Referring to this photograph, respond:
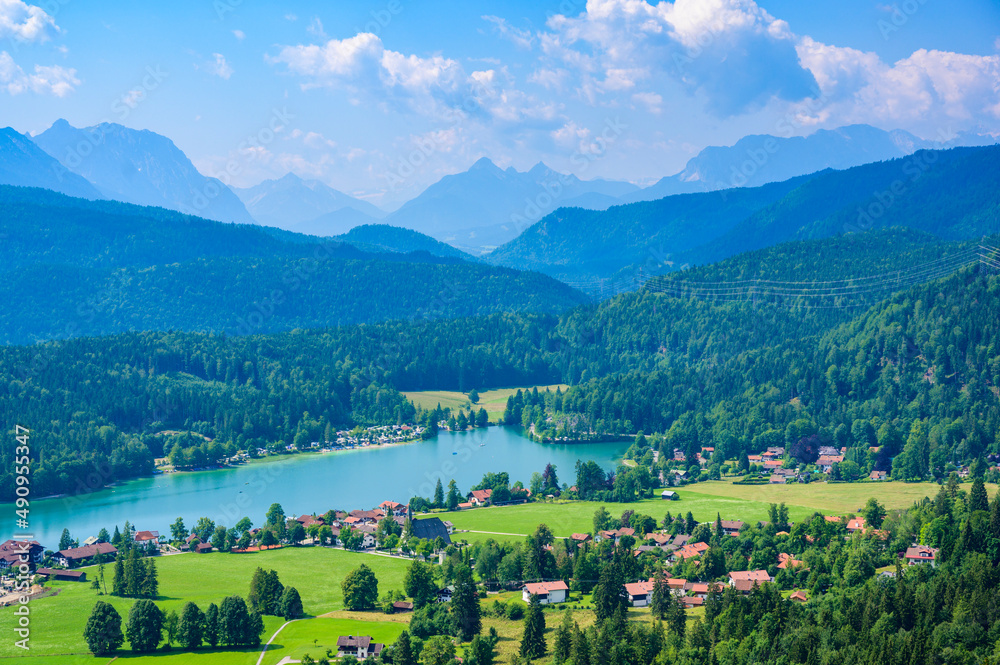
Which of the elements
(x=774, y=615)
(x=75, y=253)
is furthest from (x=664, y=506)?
(x=75, y=253)

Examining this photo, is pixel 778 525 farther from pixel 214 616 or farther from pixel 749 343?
pixel 749 343

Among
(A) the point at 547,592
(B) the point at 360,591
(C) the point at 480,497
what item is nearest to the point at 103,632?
(B) the point at 360,591

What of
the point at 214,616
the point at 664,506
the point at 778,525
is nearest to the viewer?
the point at 214,616

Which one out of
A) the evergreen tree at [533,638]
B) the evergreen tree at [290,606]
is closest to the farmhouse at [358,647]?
the evergreen tree at [533,638]

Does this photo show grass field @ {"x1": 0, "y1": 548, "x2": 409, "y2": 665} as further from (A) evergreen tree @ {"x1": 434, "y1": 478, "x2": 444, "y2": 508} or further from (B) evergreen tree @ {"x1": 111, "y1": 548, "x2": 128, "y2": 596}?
(A) evergreen tree @ {"x1": 434, "y1": 478, "x2": 444, "y2": 508}

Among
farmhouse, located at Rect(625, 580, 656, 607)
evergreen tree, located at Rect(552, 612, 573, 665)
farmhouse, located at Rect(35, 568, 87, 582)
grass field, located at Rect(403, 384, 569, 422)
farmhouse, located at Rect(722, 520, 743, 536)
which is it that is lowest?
evergreen tree, located at Rect(552, 612, 573, 665)

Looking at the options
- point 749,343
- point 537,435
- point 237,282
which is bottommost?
point 537,435

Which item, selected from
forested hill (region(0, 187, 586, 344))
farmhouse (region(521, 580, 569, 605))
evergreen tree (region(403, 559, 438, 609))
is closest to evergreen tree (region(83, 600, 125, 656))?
evergreen tree (region(403, 559, 438, 609))
